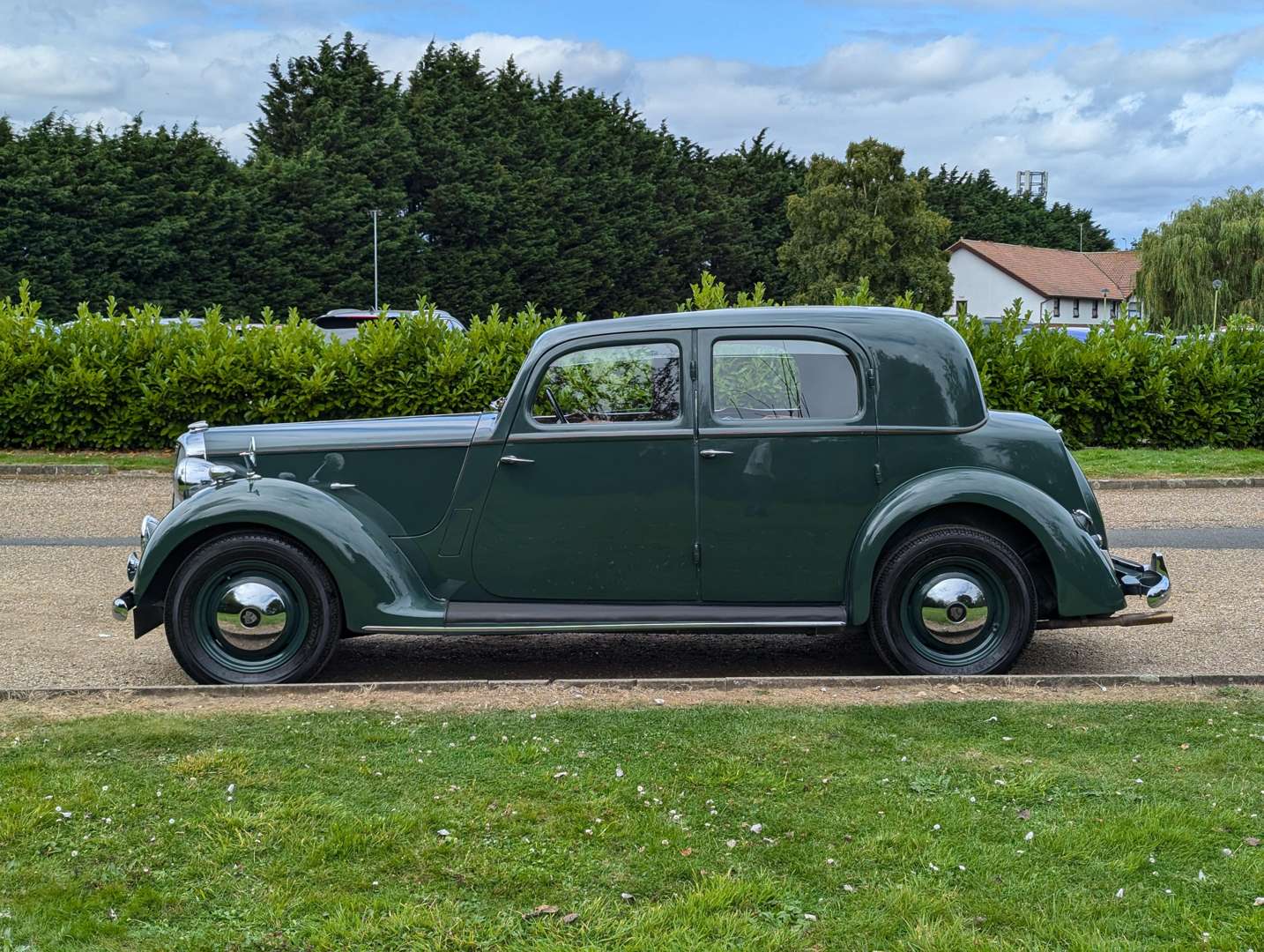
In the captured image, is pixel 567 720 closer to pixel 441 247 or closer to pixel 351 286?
pixel 351 286

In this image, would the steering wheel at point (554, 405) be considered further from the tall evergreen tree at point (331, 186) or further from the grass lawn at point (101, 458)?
the tall evergreen tree at point (331, 186)

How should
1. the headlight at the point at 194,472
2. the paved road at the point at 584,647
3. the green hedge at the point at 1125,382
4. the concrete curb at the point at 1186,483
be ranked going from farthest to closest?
the green hedge at the point at 1125,382
the concrete curb at the point at 1186,483
the paved road at the point at 584,647
the headlight at the point at 194,472

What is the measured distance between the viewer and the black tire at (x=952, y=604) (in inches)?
246

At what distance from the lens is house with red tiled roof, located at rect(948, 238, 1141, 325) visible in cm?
9000

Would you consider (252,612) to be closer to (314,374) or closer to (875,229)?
(314,374)

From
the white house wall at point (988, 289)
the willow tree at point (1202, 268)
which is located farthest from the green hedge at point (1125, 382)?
the white house wall at point (988, 289)

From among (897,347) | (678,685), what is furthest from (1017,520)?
(678,685)

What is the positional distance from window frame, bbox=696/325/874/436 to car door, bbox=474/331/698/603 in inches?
3.6

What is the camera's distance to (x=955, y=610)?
6.34 meters

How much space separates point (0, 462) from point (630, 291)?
186ft

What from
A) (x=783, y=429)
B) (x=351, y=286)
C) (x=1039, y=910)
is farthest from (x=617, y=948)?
(x=351, y=286)

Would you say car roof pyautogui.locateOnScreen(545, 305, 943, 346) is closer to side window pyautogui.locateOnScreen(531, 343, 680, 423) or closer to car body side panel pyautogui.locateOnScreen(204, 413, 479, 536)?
side window pyautogui.locateOnScreen(531, 343, 680, 423)

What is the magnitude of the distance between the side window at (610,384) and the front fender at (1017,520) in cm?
119

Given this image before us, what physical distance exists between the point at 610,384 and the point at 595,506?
61 centimetres
